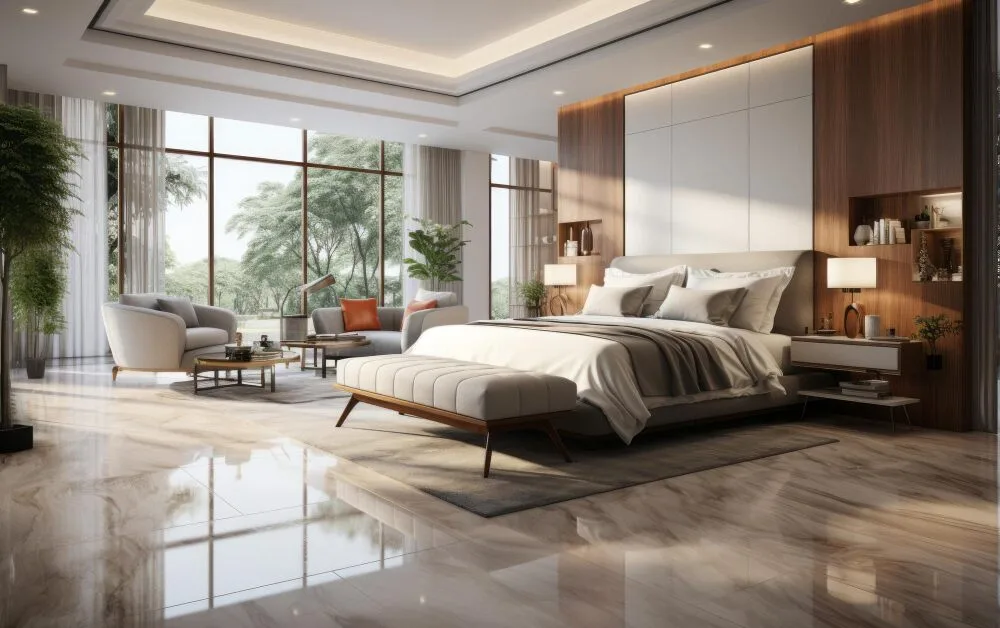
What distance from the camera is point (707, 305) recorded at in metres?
5.34

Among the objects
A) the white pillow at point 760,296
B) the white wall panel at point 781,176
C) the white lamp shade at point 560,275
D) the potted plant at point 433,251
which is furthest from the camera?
the potted plant at point 433,251

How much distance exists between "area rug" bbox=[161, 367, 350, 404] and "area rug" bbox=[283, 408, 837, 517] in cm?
92

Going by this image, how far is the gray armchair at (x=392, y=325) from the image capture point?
736cm

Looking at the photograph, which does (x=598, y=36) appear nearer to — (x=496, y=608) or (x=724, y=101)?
(x=724, y=101)

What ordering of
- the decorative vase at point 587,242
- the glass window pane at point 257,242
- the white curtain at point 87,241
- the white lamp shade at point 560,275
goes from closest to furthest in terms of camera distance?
the decorative vase at point 587,242 → the white lamp shade at point 560,275 → the white curtain at point 87,241 → the glass window pane at point 257,242

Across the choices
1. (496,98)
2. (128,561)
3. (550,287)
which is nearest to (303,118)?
(496,98)

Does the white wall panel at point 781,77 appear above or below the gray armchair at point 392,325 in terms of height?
above

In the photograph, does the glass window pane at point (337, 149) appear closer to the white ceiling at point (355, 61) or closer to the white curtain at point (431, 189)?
the white curtain at point (431, 189)

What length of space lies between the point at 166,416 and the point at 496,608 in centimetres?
369

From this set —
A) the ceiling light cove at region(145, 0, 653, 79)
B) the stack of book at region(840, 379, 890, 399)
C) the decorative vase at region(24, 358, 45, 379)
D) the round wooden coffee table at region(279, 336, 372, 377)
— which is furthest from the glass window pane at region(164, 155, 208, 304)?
the stack of book at region(840, 379, 890, 399)

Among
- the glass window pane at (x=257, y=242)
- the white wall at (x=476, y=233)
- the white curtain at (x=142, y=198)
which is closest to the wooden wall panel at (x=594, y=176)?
the white wall at (x=476, y=233)

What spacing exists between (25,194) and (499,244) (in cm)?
805

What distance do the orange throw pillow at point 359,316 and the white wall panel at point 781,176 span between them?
4013 mm

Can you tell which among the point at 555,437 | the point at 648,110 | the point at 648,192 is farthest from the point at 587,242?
the point at 555,437
